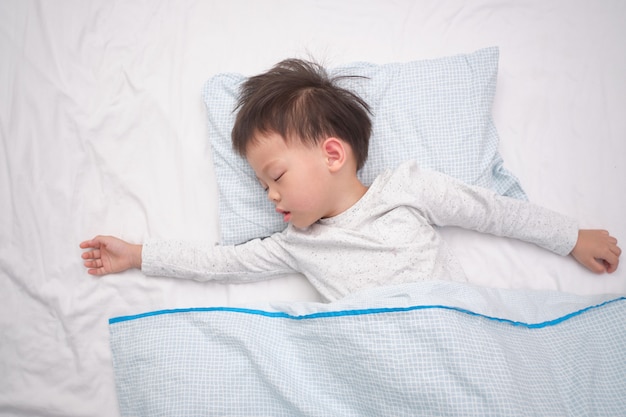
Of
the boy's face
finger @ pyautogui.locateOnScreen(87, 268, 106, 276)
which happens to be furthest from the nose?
finger @ pyautogui.locateOnScreen(87, 268, 106, 276)

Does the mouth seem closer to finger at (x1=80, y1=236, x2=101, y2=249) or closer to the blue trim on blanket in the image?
the blue trim on blanket

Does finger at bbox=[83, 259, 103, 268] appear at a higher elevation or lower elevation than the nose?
lower

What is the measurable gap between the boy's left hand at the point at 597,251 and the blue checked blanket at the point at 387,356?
110 millimetres

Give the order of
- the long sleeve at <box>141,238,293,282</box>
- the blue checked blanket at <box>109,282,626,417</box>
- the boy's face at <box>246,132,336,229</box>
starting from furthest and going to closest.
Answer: the long sleeve at <box>141,238,293,282</box> < the boy's face at <box>246,132,336,229</box> < the blue checked blanket at <box>109,282,626,417</box>

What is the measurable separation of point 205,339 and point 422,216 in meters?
0.63

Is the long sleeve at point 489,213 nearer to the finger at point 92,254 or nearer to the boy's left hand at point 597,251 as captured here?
the boy's left hand at point 597,251

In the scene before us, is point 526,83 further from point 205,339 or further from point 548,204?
point 205,339

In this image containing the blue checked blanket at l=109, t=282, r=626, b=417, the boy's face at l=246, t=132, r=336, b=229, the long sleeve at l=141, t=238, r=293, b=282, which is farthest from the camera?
the long sleeve at l=141, t=238, r=293, b=282

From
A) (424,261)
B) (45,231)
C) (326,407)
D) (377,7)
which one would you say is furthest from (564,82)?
(45,231)

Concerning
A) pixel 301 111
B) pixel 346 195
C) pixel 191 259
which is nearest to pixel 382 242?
pixel 346 195

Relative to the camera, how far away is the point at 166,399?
3.67 ft

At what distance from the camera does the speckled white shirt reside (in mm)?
1242

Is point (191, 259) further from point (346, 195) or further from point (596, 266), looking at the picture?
point (596, 266)

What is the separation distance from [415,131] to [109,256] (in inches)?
35.9
